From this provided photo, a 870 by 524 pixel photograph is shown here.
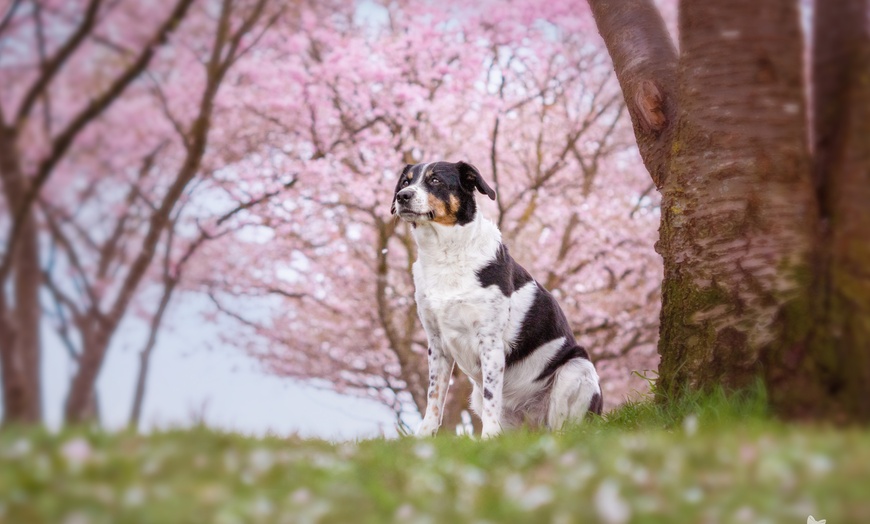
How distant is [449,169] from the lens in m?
6.07

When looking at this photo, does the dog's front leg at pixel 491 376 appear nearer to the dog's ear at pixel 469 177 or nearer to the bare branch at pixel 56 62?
the dog's ear at pixel 469 177

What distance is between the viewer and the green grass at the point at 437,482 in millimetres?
2293

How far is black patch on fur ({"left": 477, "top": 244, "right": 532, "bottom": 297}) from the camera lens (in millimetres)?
5891

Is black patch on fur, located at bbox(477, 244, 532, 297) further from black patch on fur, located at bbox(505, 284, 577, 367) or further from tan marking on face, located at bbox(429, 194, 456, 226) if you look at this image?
tan marking on face, located at bbox(429, 194, 456, 226)

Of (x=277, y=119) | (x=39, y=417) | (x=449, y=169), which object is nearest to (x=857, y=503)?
(x=449, y=169)

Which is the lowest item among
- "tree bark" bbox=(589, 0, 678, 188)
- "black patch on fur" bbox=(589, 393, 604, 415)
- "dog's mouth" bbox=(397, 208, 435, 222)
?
"black patch on fur" bbox=(589, 393, 604, 415)

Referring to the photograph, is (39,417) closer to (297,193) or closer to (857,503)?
(857,503)

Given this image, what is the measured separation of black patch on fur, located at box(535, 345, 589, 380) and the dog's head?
1412 mm

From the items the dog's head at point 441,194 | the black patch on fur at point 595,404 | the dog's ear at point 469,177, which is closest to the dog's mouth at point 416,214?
the dog's head at point 441,194

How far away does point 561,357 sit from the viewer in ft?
20.8

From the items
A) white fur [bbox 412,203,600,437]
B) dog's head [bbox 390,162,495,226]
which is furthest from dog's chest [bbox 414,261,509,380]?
dog's head [bbox 390,162,495,226]

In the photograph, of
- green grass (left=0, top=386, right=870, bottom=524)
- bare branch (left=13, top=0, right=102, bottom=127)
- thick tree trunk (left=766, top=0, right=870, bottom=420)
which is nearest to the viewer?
green grass (left=0, top=386, right=870, bottom=524)

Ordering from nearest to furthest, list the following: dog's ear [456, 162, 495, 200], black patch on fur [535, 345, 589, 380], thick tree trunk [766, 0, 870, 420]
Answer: thick tree trunk [766, 0, 870, 420]
dog's ear [456, 162, 495, 200]
black patch on fur [535, 345, 589, 380]

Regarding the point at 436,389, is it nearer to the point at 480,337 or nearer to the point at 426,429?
the point at 426,429
